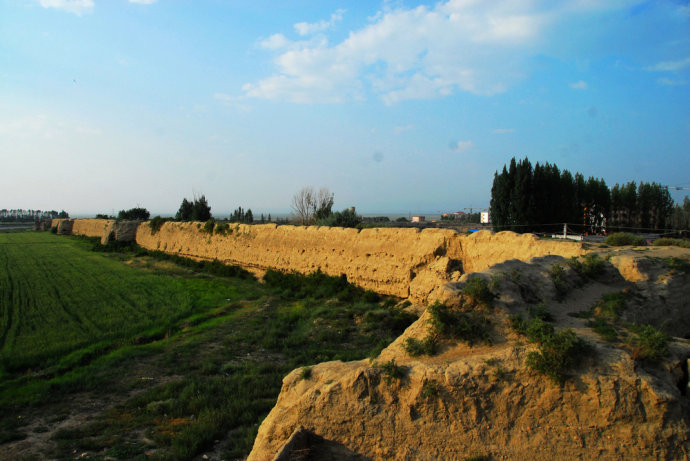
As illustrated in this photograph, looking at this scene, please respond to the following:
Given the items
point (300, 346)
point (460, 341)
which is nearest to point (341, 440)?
point (460, 341)

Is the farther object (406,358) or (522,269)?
(522,269)

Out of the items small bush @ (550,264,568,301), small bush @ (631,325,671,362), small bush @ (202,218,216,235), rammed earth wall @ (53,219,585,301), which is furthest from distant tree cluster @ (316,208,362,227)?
small bush @ (631,325,671,362)

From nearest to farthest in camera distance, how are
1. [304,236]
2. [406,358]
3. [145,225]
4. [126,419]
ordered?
[406,358] → [126,419] → [304,236] → [145,225]

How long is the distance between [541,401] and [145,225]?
29.5 m

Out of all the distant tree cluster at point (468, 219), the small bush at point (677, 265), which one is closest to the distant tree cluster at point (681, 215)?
the distant tree cluster at point (468, 219)

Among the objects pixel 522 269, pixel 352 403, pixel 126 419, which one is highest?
pixel 522 269

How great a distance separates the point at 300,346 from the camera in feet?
27.7

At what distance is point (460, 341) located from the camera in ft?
13.9

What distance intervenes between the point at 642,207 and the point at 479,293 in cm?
3833

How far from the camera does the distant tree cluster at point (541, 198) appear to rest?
2823 centimetres

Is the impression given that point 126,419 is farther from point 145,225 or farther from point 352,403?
point 145,225

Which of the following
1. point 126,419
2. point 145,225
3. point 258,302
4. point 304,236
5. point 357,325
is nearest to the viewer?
point 126,419

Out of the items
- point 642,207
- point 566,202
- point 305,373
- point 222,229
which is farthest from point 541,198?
point 305,373

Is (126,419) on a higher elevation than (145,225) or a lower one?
lower
